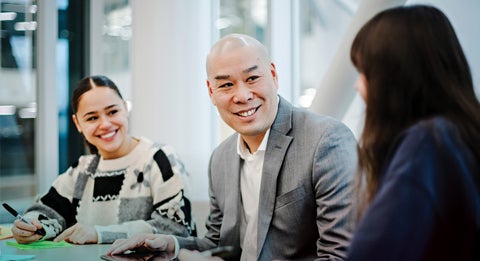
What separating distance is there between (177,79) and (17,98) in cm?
106

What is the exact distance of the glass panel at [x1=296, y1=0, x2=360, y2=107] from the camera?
12.1 feet

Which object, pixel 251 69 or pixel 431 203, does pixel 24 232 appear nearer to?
pixel 251 69

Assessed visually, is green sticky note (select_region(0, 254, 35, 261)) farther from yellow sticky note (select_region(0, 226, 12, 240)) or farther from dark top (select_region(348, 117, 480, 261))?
dark top (select_region(348, 117, 480, 261))

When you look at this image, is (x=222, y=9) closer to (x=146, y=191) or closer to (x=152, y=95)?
(x=152, y=95)

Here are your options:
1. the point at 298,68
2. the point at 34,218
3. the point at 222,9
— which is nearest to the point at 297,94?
the point at 298,68

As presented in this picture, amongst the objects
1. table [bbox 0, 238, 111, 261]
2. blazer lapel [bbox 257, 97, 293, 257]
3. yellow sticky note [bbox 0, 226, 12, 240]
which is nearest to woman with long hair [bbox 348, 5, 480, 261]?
blazer lapel [bbox 257, 97, 293, 257]

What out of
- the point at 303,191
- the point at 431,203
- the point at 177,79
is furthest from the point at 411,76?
the point at 177,79

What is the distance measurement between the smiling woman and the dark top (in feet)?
4.67

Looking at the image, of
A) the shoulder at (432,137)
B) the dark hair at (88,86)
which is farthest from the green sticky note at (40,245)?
the shoulder at (432,137)

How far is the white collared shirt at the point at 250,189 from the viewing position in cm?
187

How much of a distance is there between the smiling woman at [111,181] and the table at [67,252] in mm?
231

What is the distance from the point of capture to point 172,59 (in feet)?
11.2

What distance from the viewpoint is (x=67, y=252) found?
1993 millimetres

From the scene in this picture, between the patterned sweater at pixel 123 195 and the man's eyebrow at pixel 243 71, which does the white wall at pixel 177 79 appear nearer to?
the patterned sweater at pixel 123 195
